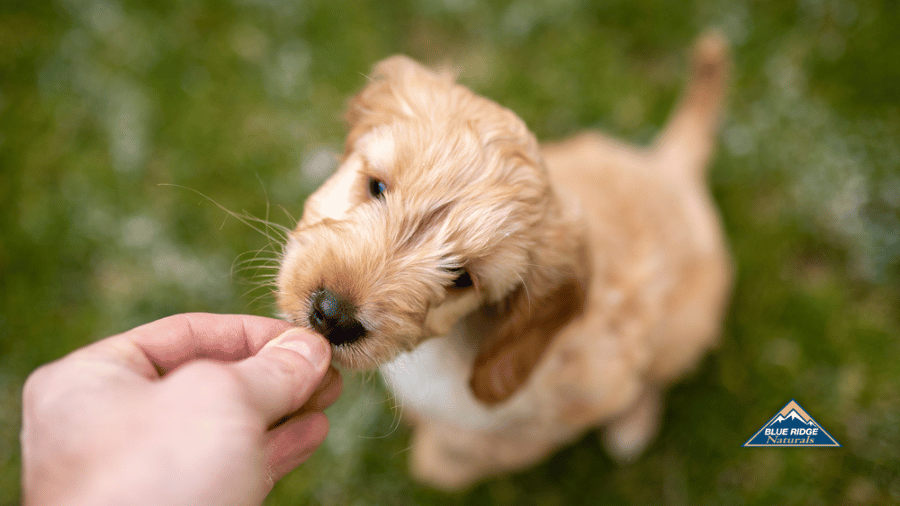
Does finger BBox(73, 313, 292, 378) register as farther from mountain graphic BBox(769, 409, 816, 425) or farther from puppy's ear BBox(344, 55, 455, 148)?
mountain graphic BBox(769, 409, 816, 425)

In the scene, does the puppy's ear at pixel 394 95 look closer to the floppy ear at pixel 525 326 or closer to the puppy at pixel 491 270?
the puppy at pixel 491 270

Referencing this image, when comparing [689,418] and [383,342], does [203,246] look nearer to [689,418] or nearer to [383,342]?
[383,342]

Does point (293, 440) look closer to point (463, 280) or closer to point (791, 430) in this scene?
point (463, 280)

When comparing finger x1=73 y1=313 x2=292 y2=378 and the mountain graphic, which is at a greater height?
the mountain graphic

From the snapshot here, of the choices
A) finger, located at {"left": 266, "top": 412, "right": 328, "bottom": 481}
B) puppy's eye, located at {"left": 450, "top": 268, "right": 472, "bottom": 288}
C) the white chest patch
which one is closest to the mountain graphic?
the white chest patch

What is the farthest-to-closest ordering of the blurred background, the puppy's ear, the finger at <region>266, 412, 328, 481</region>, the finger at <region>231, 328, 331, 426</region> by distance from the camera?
the blurred background, the puppy's ear, the finger at <region>266, 412, 328, 481</region>, the finger at <region>231, 328, 331, 426</region>
